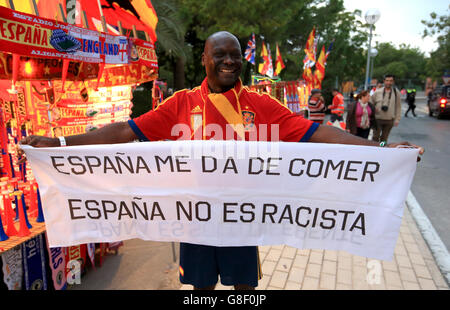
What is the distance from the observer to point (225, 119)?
83.0 inches

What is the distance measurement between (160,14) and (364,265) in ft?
37.8

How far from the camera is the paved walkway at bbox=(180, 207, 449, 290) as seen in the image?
3.23 m

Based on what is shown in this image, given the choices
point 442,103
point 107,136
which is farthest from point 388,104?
point 442,103

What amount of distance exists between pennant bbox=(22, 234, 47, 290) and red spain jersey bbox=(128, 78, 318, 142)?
1.86m

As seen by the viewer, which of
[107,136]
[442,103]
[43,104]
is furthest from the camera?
[442,103]

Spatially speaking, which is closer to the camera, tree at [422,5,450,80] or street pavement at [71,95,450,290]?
street pavement at [71,95,450,290]

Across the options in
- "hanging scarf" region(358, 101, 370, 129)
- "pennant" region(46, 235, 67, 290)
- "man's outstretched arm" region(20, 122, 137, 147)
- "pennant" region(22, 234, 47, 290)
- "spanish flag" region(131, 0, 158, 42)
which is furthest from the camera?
"hanging scarf" region(358, 101, 370, 129)

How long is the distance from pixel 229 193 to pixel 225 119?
504 millimetres

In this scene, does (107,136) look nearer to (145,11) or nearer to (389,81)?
(145,11)

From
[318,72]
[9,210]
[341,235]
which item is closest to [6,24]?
[9,210]

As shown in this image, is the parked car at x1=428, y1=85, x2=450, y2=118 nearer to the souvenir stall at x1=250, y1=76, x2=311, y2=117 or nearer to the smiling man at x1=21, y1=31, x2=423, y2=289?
the souvenir stall at x1=250, y1=76, x2=311, y2=117

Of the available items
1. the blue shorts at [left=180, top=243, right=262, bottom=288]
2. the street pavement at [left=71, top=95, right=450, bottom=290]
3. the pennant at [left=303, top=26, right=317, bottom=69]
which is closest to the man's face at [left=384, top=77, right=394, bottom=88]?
the pennant at [left=303, top=26, right=317, bottom=69]

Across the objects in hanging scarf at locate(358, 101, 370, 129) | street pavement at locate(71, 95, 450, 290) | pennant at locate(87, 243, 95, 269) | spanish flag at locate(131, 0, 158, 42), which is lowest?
street pavement at locate(71, 95, 450, 290)
